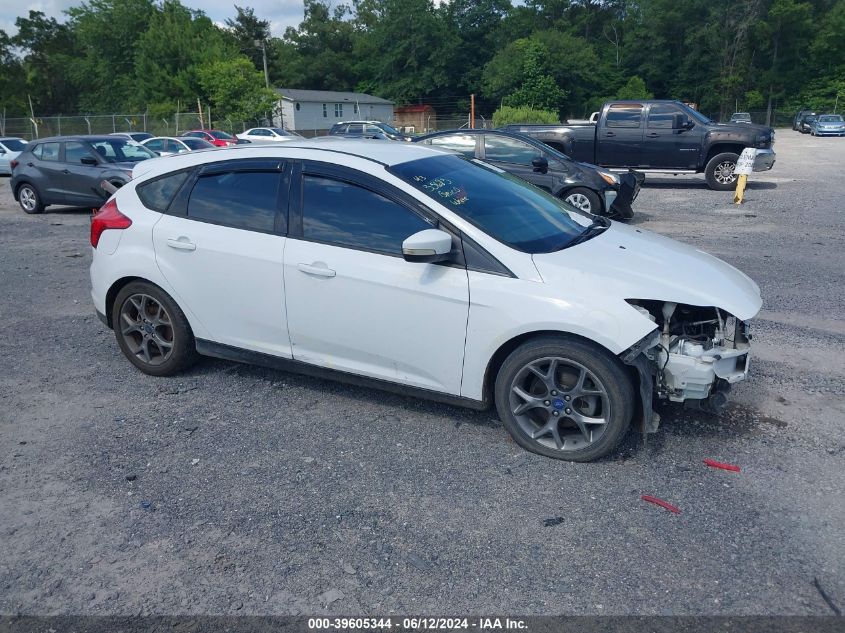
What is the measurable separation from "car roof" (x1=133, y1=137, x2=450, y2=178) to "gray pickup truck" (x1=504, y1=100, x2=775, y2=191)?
12.0 m

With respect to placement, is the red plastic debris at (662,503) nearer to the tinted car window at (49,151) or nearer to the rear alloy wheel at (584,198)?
the rear alloy wheel at (584,198)

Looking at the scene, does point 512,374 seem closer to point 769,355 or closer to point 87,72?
point 769,355

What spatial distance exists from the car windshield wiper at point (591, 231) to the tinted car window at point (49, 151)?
1322 centimetres

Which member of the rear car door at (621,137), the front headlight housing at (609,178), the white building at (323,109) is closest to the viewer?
the front headlight housing at (609,178)

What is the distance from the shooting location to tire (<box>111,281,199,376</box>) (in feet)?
16.4

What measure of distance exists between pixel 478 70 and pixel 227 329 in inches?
3106

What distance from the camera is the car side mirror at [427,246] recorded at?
3818 mm

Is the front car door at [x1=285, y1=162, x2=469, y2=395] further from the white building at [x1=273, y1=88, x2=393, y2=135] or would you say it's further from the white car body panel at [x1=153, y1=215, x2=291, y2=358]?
the white building at [x1=273, y1=88, x2=393, y2=135]

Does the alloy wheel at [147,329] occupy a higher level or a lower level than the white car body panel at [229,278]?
lower

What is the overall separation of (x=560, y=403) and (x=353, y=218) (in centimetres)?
168

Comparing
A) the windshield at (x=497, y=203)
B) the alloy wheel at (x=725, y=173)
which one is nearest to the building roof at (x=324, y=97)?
the alloy wheel at (x=725, y=173)

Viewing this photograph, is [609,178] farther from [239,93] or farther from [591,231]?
[239,93]

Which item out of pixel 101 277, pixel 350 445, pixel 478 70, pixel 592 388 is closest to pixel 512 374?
pixel 592 388

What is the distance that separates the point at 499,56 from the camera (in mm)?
70688
